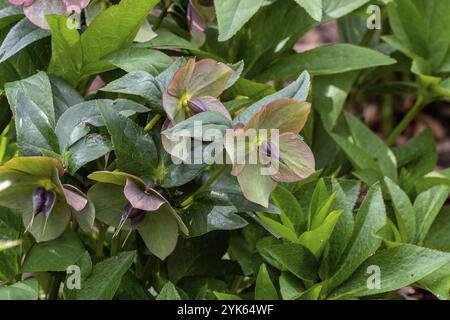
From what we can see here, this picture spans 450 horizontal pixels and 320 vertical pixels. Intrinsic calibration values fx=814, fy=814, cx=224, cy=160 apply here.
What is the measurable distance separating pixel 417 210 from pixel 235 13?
41 centimetres

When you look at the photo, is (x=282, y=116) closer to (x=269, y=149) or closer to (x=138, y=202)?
(x=269, y=149)

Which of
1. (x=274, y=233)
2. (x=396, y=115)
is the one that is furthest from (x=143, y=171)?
(x=396, y=115)

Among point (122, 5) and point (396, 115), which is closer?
point (122, 5)

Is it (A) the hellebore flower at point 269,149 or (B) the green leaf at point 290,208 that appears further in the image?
(B) the green leaf at point 290,208

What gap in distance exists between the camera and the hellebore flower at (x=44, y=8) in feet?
3.60

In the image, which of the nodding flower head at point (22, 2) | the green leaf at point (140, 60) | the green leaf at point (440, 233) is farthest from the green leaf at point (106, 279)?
the green leaf at point (440, 233)

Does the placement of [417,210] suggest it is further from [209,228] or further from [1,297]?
[1,297]

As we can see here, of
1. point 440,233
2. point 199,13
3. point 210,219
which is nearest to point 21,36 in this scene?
point 199,13

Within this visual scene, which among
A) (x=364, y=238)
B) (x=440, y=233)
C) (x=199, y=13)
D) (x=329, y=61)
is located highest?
(x=199, y=13)

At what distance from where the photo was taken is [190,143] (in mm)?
977

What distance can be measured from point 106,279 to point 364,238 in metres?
0.35

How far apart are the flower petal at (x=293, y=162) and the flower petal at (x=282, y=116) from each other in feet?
0.06

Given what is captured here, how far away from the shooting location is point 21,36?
1.12 metres

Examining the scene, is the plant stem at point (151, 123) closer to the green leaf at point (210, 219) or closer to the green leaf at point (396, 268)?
the green leaf at point (210, 219)
